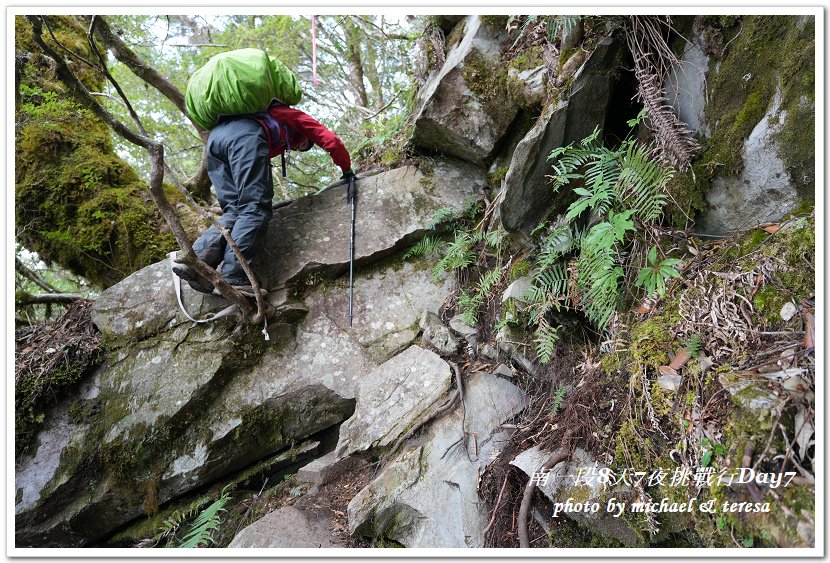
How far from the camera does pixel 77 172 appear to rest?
232 inches

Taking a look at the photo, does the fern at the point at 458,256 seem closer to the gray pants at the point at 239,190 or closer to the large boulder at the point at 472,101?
the large boulder at the point at 472,101

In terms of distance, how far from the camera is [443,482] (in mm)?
3459

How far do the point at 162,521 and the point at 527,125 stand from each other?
547 cm

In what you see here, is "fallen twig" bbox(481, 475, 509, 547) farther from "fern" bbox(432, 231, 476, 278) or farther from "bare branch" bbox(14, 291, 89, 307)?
"bare branch" bbox(14, 291, 89, 307)

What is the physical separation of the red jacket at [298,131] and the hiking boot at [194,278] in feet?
5.11

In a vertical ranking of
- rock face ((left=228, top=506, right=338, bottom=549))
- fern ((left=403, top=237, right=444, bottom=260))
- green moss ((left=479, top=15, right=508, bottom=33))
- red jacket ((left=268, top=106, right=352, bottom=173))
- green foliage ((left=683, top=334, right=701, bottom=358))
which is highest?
green moss ((left=479, top=15, right=508, bottom=33))

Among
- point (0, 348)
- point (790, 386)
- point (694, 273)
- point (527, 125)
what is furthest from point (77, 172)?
point (790, 386)

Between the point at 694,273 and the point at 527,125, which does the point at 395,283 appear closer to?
the point at 527,125

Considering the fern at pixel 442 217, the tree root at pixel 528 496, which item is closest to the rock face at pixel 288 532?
the tree root at pixel 528 496

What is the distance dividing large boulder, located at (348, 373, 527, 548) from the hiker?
97.3 inches

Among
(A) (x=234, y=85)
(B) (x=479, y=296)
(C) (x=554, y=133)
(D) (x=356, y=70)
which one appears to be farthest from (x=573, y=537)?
(D) (x=356, y=70)

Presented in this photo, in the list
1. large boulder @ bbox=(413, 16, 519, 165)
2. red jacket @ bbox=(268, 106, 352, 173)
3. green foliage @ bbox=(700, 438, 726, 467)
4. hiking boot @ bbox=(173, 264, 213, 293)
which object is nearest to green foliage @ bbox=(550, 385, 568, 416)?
green foliage @ bbox=(700, 438, 726, 467)

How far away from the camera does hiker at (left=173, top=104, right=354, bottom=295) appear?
4.61 metres

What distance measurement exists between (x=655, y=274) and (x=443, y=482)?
2.12 m
